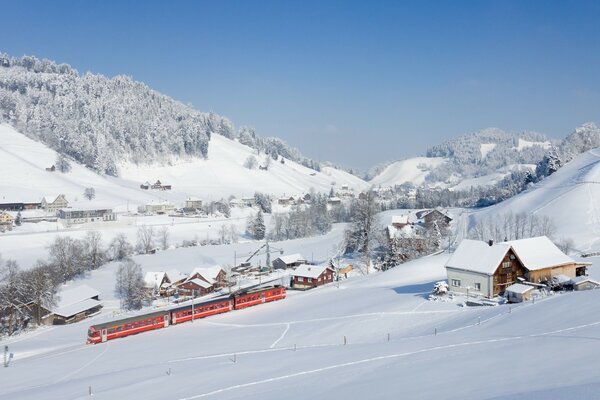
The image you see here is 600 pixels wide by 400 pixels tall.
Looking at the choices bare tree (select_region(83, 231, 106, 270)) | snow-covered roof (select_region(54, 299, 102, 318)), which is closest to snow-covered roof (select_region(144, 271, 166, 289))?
snow-covered roof (select_region(54, 299, 102, 318))

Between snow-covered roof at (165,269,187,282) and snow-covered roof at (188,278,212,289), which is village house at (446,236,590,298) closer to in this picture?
snow-covered roof at (188,278,212,289)

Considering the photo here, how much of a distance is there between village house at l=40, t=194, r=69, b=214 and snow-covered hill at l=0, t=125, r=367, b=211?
3.57m

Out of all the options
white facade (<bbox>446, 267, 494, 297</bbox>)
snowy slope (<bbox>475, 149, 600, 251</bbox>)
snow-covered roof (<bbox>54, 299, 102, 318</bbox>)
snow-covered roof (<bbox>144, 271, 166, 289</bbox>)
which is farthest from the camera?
snowy slope (<bbox>475, 149, 600, 251</bbox>)

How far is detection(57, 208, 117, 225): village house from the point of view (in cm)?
9231

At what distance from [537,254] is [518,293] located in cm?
735

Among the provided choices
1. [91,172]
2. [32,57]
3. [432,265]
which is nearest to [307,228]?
[432,265]

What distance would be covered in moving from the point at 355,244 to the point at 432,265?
19452 millimetres

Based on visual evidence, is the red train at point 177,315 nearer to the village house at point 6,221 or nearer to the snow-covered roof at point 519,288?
the snow-covered roof at point 519,288

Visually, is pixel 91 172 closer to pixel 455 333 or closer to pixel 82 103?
pixel 82 103

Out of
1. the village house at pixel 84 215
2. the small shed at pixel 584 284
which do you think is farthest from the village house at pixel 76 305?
the village house at pixel 84 215

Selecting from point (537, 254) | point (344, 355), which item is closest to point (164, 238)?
point (537, 254)

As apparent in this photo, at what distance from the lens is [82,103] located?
166625 mm

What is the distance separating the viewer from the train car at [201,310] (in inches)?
1447

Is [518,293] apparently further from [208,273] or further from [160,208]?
[160,208]
